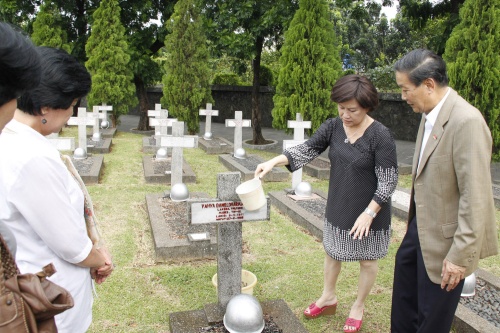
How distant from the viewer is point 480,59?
8.12m

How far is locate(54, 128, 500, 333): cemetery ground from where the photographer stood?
3656mm

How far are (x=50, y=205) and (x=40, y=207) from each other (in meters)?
0.03

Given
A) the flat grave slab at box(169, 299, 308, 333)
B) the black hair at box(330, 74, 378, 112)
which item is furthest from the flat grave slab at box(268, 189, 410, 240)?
the black hair at box(330, 74, 378, 112)

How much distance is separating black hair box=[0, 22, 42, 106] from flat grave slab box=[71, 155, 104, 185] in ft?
22.5

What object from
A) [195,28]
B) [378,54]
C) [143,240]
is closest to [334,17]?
[378,54]

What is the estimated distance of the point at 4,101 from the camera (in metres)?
1.24

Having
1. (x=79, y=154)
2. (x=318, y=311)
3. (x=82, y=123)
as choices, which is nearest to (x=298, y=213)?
(x=318, y=311)

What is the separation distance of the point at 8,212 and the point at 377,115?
1516cm

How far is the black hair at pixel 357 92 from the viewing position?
117 inches

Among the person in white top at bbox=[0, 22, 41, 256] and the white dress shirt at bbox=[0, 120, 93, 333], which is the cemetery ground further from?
the person in white top at bbox=[0, 22, 41, 256]

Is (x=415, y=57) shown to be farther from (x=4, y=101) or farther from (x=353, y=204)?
(x=4, y=101)

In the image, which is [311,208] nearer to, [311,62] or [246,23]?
[311,62]

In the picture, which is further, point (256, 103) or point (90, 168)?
point (256, 103)

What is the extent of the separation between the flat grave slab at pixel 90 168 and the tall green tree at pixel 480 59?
6594 millimetres
